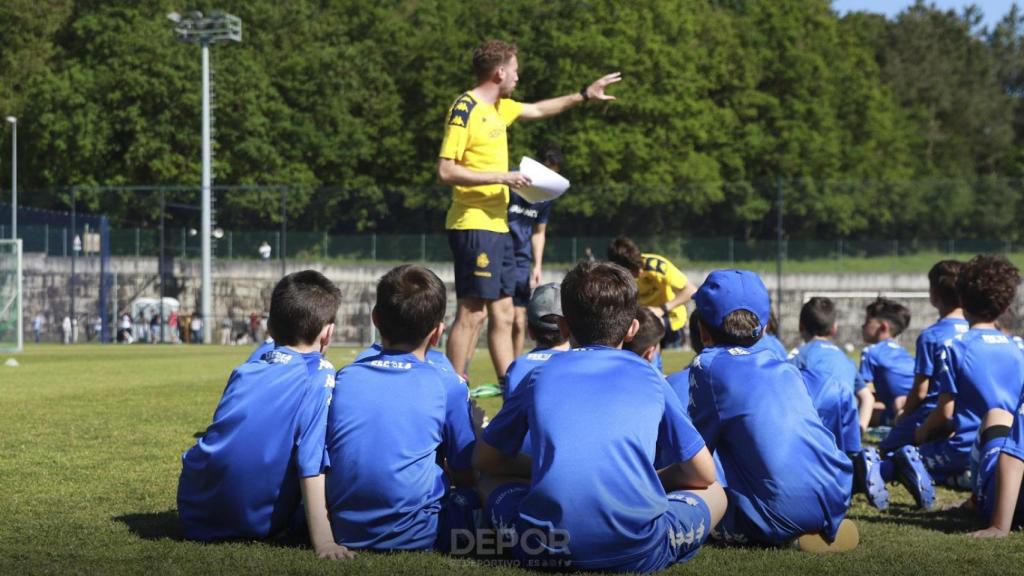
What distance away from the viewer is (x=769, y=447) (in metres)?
5.14

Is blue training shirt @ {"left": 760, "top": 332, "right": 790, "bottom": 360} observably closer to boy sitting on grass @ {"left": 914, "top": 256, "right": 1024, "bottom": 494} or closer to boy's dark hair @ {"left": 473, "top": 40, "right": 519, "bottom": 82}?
boy sitting on grass @ {"left": 914, "top": 256, "right": 1024, "bottom": 494}

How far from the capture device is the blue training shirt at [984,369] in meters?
6.73

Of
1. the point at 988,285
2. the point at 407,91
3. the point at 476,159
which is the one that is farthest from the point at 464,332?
the point at 407,91

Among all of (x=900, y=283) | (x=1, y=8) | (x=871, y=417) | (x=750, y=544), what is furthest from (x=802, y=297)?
(x=1, y=8)

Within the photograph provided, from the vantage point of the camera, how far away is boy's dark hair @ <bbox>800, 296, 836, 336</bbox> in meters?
9.61

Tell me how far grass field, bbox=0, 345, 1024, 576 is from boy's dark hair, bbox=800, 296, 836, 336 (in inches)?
85.2

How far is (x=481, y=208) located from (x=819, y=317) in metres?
2.62

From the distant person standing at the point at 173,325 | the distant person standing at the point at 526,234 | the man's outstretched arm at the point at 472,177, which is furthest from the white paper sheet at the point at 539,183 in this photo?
the distant person standing at the point at 173,325

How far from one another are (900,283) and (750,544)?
34484 mm

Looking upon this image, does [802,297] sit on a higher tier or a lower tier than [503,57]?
lower

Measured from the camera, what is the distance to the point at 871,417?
37.8ft

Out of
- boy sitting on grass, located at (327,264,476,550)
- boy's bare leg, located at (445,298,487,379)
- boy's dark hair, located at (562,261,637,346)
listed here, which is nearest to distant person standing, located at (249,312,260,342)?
A: boy's bare leg, located at (445,298,487,379)

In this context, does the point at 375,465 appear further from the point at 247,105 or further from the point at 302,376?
the point at 247,105

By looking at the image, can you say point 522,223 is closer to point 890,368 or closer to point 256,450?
point 890,368
